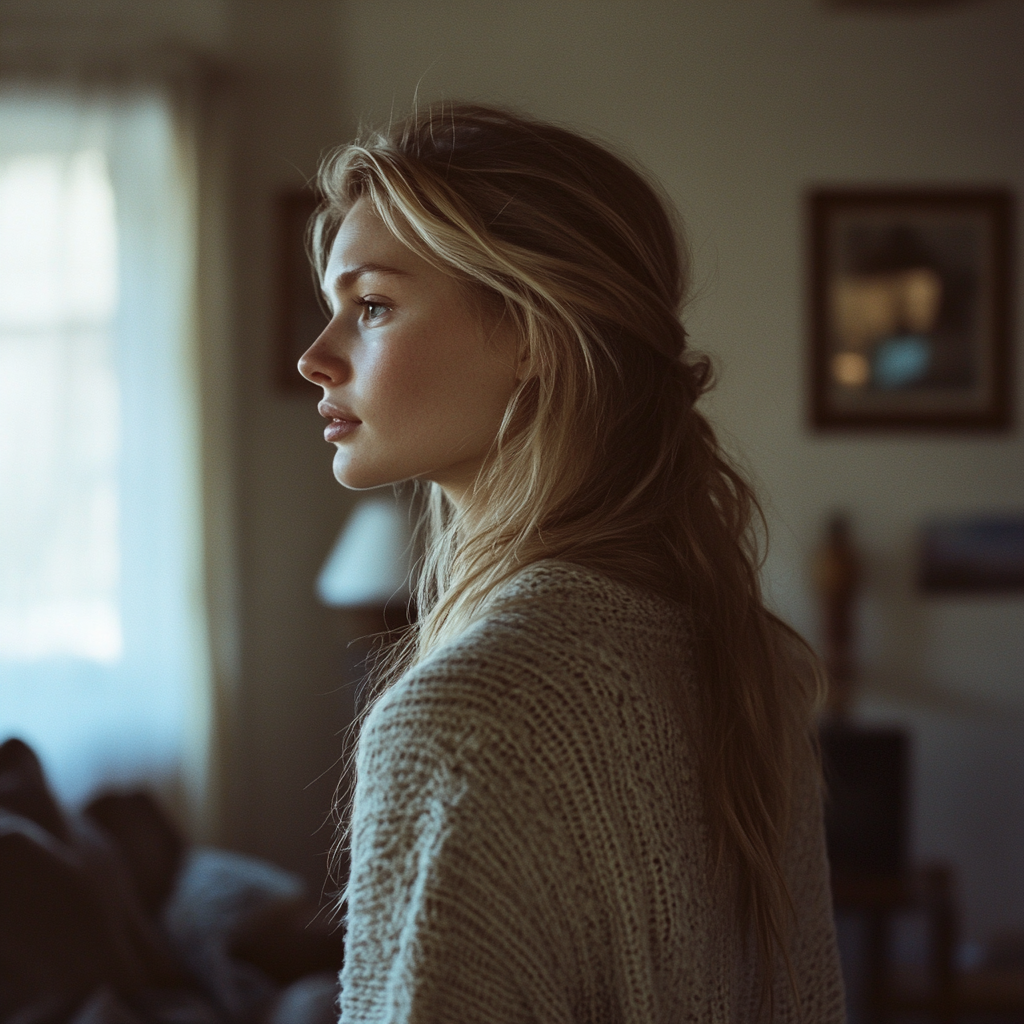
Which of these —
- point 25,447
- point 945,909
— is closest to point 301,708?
point 25,447

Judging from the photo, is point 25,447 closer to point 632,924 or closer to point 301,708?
point 301,708

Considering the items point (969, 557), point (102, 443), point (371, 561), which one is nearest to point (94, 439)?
point (102, 443)

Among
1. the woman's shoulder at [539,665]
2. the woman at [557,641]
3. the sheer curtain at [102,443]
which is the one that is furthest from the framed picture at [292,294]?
the woman's shoulder at [539,665]

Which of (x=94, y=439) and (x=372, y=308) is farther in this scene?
(x=94, y=439)

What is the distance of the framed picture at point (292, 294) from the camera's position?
315cm

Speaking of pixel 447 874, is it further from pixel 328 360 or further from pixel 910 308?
pixel 910 308

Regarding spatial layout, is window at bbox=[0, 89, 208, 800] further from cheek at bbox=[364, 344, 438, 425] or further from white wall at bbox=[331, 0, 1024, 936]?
cheek at bbox=[364, 344, 438, 425]

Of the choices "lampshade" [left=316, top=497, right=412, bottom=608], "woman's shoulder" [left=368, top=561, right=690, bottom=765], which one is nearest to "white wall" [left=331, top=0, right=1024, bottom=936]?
"lampshade" [left=316, top=497, right=412, bottom=608]

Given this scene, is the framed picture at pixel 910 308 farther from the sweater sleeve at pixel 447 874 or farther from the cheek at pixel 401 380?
the sweater sleeve at pixel 447 874

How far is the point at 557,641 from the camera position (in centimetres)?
65

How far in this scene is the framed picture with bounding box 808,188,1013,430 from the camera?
10.2ft

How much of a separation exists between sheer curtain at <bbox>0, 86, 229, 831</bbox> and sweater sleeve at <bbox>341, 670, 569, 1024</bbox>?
8.21 ft

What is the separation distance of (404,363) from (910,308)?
266cm

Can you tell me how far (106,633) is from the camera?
3.08 metres
